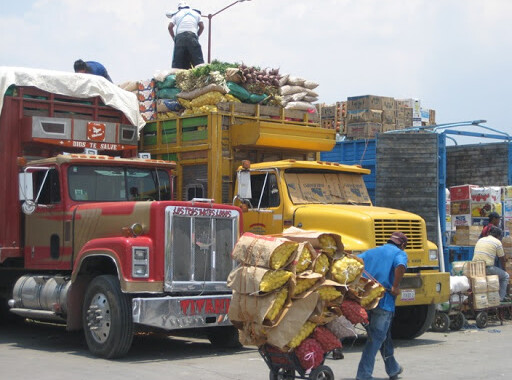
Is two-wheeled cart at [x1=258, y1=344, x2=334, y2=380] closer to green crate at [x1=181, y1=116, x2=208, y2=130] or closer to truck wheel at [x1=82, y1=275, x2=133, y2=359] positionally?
truck wheel at [x1=82, y1=275, x2=133, y2=359]

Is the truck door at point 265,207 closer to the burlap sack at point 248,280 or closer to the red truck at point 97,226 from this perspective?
the red truck at point 97,226

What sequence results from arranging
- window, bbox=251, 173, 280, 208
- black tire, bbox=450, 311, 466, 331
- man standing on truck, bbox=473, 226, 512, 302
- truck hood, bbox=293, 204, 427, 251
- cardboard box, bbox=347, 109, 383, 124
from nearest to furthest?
truck hood, bbox=293, 204, 427, 251, window, bbox=251, 173, 280, 208, black tire, bbox=450, 311, 466, 331, man standing on truck, bbox=473, 226, 512, 302, cardboard box, bbox=347, 109, 383, 124

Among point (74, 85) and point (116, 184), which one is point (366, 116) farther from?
point (116, 184)

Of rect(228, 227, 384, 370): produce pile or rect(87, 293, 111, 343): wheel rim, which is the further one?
rect(87, 293, 111, 343): wheel rim

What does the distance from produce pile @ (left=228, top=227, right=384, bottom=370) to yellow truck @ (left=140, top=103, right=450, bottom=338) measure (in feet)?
11.1

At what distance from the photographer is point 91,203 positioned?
11984 mm

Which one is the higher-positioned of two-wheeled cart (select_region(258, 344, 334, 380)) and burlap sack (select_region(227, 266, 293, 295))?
burlap sack (select_region(227, 266, 293, 295))

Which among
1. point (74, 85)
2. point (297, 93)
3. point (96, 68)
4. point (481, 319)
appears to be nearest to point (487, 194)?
point (481, 319)

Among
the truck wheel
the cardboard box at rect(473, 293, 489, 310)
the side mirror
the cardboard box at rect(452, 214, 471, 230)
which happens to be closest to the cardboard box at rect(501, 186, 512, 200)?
the cardboard box at rect(452, 214, 471, 230)

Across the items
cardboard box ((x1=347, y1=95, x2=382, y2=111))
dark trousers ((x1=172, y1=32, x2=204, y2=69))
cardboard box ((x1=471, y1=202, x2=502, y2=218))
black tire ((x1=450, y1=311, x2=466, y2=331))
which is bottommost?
black tire ((x1=450, y1=311, x2=466, y2=331))

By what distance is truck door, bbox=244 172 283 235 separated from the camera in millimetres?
12727

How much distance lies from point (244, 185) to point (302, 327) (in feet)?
15.5

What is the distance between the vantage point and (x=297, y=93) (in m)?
15.3

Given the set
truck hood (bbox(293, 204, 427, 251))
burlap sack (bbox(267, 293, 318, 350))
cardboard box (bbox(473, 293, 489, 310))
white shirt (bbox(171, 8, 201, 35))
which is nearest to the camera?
burlap sack (bbox(267, 293, 318, 350))
